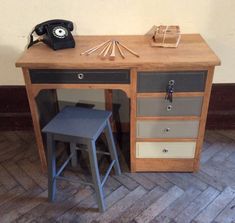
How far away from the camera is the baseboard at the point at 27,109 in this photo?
212 cm

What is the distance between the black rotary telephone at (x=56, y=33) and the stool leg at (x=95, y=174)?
635mm

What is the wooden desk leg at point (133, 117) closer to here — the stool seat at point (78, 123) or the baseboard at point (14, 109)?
the stool seat at point (78, 123)

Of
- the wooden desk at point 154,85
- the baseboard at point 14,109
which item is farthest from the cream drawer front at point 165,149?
the baseboard at point 14,109

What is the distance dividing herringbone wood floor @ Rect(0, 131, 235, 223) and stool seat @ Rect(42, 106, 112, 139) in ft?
1.56

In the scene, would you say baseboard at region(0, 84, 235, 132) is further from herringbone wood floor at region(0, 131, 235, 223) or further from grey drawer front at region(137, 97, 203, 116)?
grey drawer front at region(137, 97, 203, 116)

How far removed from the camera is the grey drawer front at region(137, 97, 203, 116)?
1569 millimetres

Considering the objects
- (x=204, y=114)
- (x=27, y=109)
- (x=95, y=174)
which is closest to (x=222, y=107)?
(x=204, y=114)

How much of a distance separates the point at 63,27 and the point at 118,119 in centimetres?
82

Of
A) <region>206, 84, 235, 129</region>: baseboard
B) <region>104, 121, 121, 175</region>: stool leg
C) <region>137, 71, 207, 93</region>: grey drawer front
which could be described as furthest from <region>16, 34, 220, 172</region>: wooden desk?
<region>206, 84, 235, 129</region>: baseboard

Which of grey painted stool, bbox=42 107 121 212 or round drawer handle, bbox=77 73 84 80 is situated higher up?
round drawer handle, bbox=77 73 84 80

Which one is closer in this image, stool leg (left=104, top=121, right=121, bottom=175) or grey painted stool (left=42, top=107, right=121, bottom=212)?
grey painted stool (left=42, top=107, right=121, bottom=212)

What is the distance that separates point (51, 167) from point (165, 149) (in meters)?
0.70

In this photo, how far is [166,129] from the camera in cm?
167

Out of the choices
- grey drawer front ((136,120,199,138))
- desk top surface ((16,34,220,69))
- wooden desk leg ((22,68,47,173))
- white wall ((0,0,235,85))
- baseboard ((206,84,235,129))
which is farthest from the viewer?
baseboard ((206,84,235,129))
